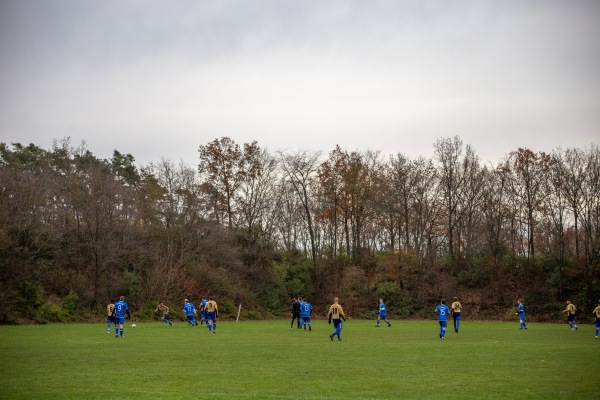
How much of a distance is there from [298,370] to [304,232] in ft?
179

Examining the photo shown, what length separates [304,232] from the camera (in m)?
71.7

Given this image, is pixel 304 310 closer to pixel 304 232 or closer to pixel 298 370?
pixel 298 370

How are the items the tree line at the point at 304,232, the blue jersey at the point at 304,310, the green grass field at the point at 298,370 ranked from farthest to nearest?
the tree line at the point at 304,232
the blue jersey at the point at 304,310
the green grass field at the point at 298,370

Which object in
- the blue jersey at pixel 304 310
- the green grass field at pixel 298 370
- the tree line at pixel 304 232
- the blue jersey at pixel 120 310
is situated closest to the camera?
the green grass field at pixel 298 370

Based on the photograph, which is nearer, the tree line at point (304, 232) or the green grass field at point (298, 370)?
Result: the green grass field at point (298, 370)

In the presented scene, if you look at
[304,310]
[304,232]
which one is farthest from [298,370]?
[304,232]

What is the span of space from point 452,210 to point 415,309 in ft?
37.4

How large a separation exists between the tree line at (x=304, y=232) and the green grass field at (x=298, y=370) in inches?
1038

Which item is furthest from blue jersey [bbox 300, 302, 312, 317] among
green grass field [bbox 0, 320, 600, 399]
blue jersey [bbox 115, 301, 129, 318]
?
blue jersey [bbox 115, 301, 129, 318]

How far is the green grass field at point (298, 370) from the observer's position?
13430 millimetres

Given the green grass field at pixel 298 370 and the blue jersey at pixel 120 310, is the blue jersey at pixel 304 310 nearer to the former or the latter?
the green grass field at pixel 298 370

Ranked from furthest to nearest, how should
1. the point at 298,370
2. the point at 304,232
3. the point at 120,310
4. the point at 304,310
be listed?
the point at 304,232 < the point at 304,310 < the point at 120,310 < the point at 298,370

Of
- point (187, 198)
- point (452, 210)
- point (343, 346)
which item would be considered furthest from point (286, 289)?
point (343, 346)

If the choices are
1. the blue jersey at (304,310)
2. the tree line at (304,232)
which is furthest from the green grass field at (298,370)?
the tree line at (304,232)
